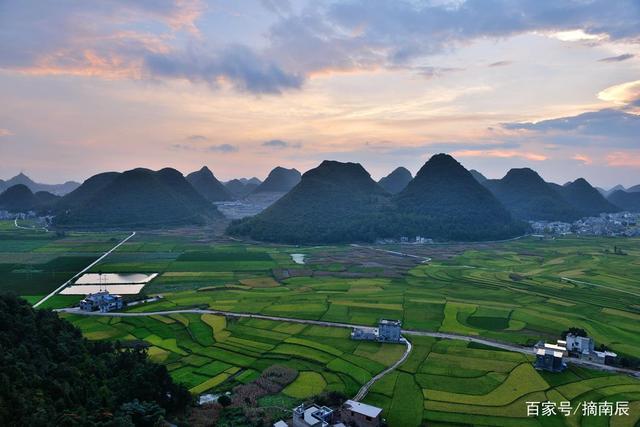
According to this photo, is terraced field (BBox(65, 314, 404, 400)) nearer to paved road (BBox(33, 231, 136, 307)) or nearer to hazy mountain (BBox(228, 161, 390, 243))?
paved road (BBox(33, 231, 136, 307))

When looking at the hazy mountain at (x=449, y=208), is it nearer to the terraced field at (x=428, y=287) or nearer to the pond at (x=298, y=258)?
the terraced field at (x=428, y=287)

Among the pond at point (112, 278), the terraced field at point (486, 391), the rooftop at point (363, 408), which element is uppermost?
the pond at point (112, 278)

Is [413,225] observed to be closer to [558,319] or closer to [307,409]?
[558,319]

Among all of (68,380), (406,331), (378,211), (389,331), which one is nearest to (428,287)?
(406,331)

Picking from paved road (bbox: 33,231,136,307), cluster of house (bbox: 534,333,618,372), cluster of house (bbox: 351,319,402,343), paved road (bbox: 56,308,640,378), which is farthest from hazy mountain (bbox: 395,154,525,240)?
cluster of house (bbox: 351,319,402,343)

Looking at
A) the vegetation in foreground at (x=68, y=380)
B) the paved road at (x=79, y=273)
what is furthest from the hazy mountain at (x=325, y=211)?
the vegetation in foreground at (x=68, y=380)
